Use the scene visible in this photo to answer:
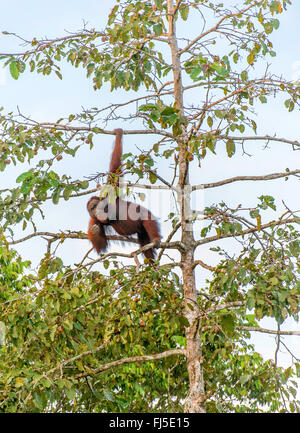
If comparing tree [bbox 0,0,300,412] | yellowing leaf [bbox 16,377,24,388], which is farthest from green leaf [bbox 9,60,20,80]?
yellowing leaf [bbox 16,377,24,388]

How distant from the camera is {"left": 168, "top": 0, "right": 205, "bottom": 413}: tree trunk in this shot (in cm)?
446

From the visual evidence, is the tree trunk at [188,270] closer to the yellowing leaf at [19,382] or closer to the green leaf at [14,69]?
the yellowing leaf at [19,382]

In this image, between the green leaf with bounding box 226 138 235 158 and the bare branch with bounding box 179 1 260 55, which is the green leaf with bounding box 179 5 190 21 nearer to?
the bare branch with bounding box 179 1 260 55

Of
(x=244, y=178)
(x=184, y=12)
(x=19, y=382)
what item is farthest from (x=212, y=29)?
(x=19, y=382)

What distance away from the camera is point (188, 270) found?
500cm

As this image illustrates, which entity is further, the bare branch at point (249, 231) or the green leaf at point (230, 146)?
the bare branch at point (249, 231)

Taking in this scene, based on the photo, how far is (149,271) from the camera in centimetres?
460

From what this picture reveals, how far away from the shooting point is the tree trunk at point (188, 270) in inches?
176

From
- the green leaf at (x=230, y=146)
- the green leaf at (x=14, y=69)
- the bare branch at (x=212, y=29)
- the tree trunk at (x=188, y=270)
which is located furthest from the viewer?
the bare branch at (x=212, y=29)

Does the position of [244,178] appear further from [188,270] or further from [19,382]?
[19,382]

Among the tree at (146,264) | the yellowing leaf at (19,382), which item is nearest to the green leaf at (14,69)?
the tree at (146,264)

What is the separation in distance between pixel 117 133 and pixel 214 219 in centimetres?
133

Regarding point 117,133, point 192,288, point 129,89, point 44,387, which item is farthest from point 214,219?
point 44,387
